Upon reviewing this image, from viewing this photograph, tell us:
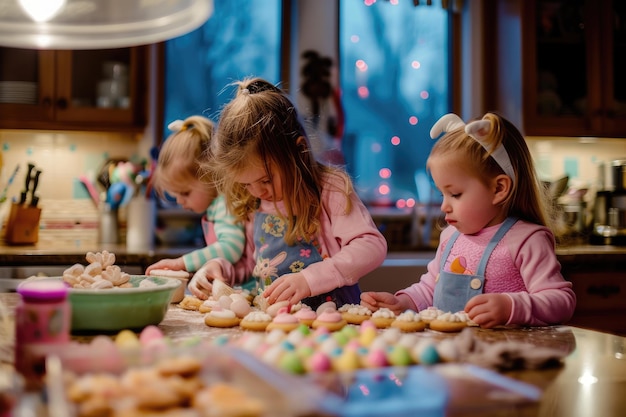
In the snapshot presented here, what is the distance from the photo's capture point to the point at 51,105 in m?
3.15

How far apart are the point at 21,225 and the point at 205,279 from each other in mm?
1817

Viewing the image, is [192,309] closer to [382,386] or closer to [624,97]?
[382,386]

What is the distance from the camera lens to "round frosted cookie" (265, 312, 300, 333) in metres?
1.14

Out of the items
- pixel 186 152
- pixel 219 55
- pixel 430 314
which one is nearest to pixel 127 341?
pixel 430 314

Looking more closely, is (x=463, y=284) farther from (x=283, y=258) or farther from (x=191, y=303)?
(x=191, y=303)

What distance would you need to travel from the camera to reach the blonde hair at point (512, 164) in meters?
1.55

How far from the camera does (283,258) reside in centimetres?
174

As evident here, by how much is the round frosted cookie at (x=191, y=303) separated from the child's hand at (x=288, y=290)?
6.4 inches

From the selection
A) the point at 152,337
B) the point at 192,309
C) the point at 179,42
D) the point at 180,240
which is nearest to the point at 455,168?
the point at 192,309

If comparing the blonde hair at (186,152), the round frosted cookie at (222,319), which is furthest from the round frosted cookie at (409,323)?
the blonde hair at (186,152)

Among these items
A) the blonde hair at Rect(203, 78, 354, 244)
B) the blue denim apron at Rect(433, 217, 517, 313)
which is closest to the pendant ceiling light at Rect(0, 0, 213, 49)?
the blonde hair at Rect(203, 78, 354, 244)

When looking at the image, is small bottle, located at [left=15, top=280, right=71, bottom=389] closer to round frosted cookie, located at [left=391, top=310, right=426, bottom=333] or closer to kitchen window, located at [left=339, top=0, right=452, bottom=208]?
round frosted cookie, located at [left=391, top=310, right=426, bottom=333]

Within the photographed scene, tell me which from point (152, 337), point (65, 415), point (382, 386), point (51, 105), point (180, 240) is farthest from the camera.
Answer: point (180, 240)

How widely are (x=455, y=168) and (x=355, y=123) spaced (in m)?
2.30
